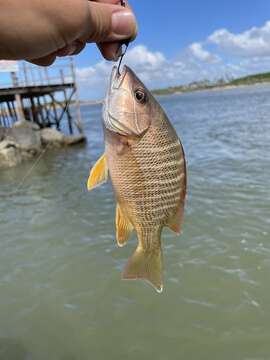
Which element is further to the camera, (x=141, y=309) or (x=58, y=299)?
(x=58, y=299)

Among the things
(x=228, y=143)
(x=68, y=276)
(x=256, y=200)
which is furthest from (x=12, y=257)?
(x=228, y=143)

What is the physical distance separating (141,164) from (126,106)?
1.15ft

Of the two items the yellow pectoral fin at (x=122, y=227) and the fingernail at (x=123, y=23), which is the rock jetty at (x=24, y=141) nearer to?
the yellow pectoral fin at (x=122, y=227)

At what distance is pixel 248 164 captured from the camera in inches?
577

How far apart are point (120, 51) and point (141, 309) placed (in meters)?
4.56

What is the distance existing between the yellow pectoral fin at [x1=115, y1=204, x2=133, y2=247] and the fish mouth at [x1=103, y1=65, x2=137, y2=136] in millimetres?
572

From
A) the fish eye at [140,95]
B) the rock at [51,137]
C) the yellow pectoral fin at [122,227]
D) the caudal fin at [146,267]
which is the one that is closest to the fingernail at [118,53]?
the fish eye at [140,95]

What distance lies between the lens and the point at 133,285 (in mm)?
6762

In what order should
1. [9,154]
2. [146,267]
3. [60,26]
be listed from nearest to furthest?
[60,26] → [146,267] → [9,154]

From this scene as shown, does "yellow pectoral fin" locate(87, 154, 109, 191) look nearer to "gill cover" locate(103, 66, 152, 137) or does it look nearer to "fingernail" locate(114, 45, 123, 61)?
"gill cover" locate(103, 66, 152, 137)

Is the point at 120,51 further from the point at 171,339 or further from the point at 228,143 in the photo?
the point at 228,143

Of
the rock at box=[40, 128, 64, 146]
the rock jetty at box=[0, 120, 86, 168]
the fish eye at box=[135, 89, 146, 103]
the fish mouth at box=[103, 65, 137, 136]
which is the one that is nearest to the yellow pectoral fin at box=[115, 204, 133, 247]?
the fish mouth at box=[103, 65, 137, 136]

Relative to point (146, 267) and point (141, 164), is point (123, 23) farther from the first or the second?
point (146, 267)

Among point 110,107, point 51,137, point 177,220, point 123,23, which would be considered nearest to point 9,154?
point 51,137
